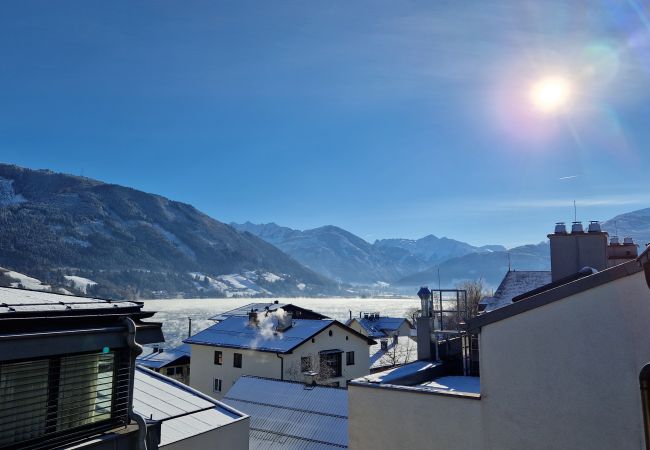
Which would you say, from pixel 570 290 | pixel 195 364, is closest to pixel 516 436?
pixel 570 290

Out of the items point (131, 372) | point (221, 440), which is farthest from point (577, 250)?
point (131, 372)

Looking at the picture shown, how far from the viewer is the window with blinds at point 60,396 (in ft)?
17.9

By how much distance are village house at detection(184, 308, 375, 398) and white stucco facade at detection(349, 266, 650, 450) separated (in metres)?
22.4

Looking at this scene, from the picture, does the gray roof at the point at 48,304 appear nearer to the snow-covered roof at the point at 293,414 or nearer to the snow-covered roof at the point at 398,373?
the snow-covered roof at the point at 398,373

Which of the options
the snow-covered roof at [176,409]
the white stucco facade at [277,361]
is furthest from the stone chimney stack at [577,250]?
the white stucco facade at [277,361]

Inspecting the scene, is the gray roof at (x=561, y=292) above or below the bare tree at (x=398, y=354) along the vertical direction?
above

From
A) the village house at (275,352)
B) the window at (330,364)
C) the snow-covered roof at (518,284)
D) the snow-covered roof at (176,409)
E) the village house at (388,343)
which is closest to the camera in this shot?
the snow-covered roof at (176,409)

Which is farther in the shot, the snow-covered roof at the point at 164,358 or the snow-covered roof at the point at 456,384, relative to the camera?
the snow-covered roof at the point at 164,358

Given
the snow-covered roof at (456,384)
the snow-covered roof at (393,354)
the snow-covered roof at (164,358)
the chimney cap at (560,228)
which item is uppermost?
the chimney cap at (560,228)

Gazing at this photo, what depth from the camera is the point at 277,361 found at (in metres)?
30.6

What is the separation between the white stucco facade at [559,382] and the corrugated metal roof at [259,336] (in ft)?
74.1

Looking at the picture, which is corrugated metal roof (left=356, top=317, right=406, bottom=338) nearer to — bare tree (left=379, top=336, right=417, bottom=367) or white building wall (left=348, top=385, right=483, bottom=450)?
bare tree (left=379, top=336, right=417, bottom=367)

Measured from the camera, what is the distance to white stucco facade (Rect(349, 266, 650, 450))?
271 inches

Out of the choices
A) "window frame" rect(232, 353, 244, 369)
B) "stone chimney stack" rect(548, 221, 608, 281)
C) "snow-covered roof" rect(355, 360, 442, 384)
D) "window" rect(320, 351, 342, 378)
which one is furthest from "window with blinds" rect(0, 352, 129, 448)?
"window" rect(320, 351, 342, 378)
